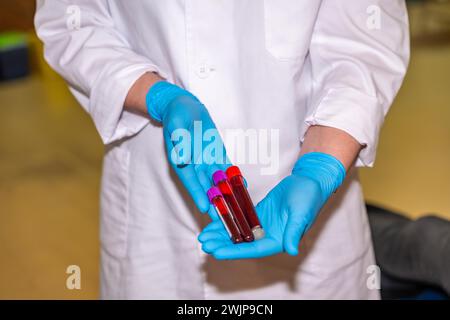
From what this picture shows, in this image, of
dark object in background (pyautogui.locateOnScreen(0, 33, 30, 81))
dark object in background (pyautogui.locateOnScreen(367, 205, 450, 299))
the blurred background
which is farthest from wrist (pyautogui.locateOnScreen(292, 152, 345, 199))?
dark object in background (pyautogui.locateOnScreen(0, 33, 30, 81))

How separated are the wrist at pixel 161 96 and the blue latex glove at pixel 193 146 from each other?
0.02 metres

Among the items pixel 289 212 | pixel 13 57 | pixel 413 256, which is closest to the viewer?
pixel 289 212

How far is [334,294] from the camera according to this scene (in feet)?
3.63

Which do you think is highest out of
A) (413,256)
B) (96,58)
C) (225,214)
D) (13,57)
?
(96,58)

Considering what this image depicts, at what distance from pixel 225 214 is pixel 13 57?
9.24 feet

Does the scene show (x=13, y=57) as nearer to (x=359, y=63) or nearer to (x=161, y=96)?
(x=161, y=96)

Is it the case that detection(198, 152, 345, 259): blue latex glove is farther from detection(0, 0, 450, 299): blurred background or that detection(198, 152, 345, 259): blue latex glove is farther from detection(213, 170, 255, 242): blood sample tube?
detection(0, 0, 450, 299): blurred background

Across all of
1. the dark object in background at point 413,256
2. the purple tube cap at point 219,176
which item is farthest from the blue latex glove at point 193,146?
the dark object in background at point 413,256

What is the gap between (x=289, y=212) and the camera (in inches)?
34.2

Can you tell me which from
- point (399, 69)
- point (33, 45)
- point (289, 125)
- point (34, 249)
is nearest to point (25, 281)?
point (34, 249)

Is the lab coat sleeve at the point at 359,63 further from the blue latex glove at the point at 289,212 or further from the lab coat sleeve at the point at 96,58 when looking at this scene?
the lab coat sleeve at the point at 96,58

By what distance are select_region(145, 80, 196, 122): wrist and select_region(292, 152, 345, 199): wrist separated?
0.19 metres

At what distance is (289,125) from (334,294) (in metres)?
0.27

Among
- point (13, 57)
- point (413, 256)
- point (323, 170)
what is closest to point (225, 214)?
point (323, 170)
